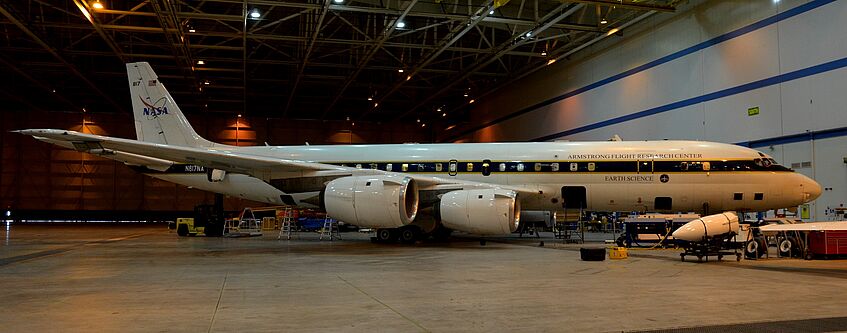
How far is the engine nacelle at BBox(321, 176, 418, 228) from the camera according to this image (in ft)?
44.5

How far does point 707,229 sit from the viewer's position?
36.7 feet

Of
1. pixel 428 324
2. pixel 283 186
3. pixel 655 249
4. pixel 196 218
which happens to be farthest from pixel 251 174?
pixel 428 324

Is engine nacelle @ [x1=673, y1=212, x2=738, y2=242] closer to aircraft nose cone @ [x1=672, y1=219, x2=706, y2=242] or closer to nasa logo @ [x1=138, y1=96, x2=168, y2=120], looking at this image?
aircraft nose cone @ [x1=672, y1=219, x2=706, y2=242]

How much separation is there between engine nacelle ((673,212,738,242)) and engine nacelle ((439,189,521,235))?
12.2ft

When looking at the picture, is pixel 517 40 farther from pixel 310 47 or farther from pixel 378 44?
pixel 310 47

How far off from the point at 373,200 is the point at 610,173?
Result: 637 cm

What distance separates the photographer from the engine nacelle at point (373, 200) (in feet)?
44.5

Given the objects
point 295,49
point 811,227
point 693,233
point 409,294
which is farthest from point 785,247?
point 295,49

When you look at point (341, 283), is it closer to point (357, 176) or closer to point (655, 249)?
point (357, 176)

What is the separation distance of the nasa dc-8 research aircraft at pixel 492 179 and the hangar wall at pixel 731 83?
12.0ft

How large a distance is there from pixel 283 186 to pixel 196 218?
27.5 ft

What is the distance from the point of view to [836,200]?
1697 centimetres

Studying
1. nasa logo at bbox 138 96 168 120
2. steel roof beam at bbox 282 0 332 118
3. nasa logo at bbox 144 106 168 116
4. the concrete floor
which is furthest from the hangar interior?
nasa logo at bbox 144 106 168 116

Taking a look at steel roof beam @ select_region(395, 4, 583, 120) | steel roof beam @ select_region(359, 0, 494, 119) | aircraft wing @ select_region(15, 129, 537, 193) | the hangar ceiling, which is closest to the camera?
aircraft wing @ select_region(15, 129, 537, 193)
